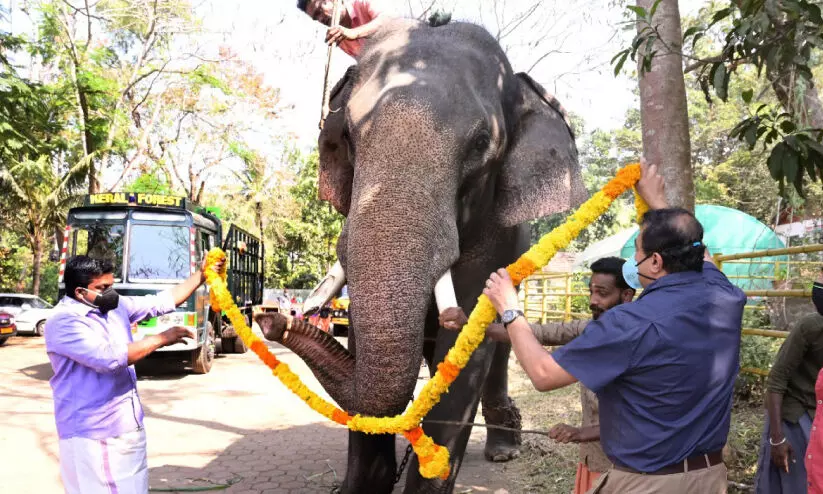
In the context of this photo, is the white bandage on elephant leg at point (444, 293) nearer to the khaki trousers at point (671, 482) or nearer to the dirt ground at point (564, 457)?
the khaki trousers at point (671, 482)

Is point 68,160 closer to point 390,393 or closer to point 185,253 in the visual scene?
point 185,253

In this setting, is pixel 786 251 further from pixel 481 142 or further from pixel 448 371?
pixel 448 371

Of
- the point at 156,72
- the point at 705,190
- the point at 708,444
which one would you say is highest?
the point at 156,72

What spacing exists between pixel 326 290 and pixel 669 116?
7.67 ft

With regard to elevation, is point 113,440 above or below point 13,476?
above

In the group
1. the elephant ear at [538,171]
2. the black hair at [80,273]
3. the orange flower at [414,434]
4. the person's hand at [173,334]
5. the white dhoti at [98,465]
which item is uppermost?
the elephant ear at [538,171]

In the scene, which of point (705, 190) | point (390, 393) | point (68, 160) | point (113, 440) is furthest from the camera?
point (705, 190)

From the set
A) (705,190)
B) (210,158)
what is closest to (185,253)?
(210,158)

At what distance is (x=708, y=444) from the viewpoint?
2.31m

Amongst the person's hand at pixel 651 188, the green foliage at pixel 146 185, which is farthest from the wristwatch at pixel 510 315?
the green foliage at pixel 146 185

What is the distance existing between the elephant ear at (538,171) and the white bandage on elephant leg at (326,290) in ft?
3.55

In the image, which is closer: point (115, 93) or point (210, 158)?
point (115, 93)

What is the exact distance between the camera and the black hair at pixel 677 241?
2352 millimetres

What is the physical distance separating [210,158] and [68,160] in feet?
14.2
